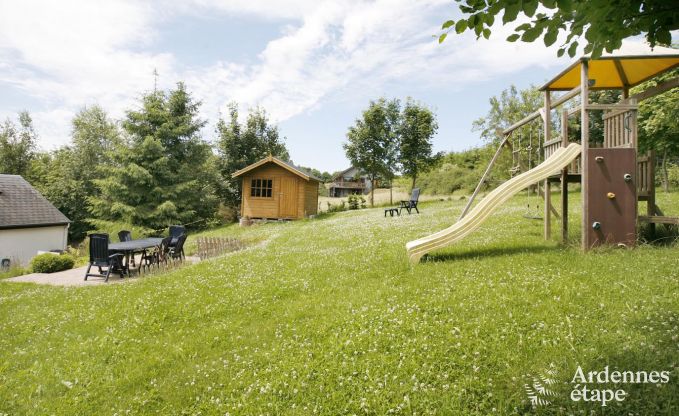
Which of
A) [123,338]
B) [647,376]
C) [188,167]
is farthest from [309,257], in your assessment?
[188,167]

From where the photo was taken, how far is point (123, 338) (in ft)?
19.9

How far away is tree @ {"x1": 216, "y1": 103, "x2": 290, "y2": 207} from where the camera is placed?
37000 millimetres

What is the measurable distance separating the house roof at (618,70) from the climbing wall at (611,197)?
6.01 feet

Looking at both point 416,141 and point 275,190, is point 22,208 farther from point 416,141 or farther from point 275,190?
point 416,141

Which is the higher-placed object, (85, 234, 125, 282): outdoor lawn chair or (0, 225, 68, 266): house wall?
(85, 234, 125, 282): outdoor lawn chair

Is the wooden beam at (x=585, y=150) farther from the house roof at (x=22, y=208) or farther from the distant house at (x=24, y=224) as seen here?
the house roof at (x=22, y=208)

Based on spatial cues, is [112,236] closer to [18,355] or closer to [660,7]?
[18,355]

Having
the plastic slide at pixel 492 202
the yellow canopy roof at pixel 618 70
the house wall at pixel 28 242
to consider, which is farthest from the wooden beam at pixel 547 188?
the house wall at pixel 28 242

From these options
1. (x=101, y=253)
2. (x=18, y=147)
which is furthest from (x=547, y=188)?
(x=18, y=147)

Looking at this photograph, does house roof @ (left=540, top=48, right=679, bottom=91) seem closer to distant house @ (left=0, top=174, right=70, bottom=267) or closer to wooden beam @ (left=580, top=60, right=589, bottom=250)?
wooden beam @ (left=580, top=60, right=589, bottom=250)

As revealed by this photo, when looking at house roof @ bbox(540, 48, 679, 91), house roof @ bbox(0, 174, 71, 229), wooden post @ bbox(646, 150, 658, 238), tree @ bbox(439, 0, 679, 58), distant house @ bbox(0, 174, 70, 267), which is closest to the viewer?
tree @ bbox(439, 0, 679, 58)

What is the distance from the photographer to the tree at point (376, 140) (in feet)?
124

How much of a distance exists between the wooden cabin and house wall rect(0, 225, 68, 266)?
48.0 feet

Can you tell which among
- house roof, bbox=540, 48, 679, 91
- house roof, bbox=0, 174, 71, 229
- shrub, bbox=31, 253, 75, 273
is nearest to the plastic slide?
house roof, bbox=540, 48, 679, 91
